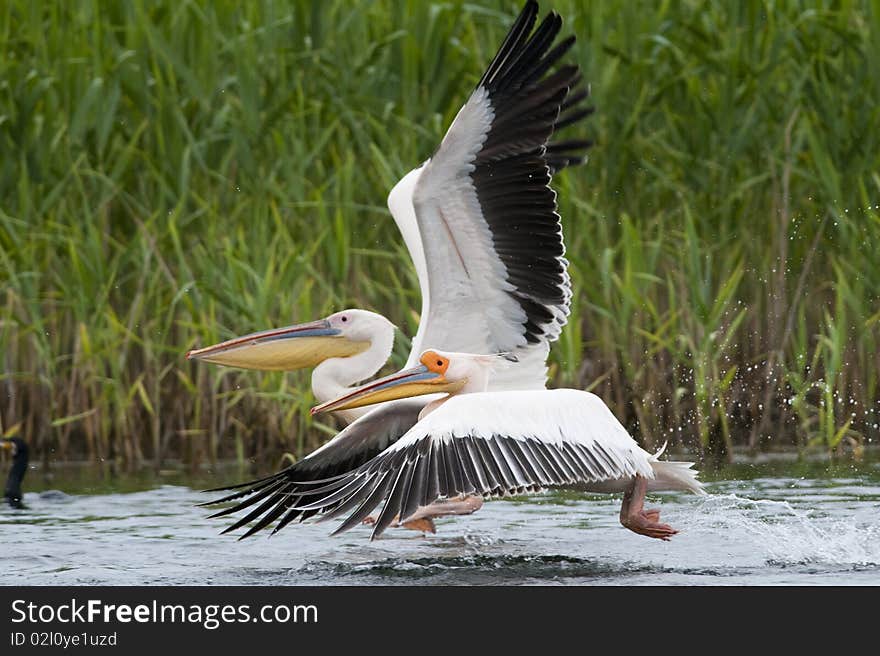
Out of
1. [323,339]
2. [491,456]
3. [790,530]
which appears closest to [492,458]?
[491,456]

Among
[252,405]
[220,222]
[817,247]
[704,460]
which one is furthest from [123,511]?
[817,247]

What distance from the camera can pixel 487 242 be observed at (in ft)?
21.2

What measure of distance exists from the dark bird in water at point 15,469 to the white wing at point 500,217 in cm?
189

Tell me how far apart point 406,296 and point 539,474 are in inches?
130

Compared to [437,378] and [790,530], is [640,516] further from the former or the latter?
[437,378]

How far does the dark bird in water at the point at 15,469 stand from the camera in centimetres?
716

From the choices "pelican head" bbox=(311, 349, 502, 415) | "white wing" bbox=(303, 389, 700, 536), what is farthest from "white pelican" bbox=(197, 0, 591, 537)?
"white wing" bbox=(303, 389, 700, 536)

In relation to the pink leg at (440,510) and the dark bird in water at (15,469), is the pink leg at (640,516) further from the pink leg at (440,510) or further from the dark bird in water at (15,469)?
the dark bird in water at (15,469)

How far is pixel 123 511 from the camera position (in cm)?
688

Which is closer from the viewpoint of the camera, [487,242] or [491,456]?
[491,456]

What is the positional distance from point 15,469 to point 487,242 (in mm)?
2386

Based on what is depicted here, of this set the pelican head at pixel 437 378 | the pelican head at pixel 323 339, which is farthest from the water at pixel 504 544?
the pelican head at pixel 323 339

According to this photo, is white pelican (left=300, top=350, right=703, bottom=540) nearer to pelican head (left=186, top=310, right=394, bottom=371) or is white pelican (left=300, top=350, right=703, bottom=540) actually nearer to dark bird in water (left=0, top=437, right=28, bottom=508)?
pelican head (left=186, top=310, right=394, bottom=371)

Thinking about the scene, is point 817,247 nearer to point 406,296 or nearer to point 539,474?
point 406,296
